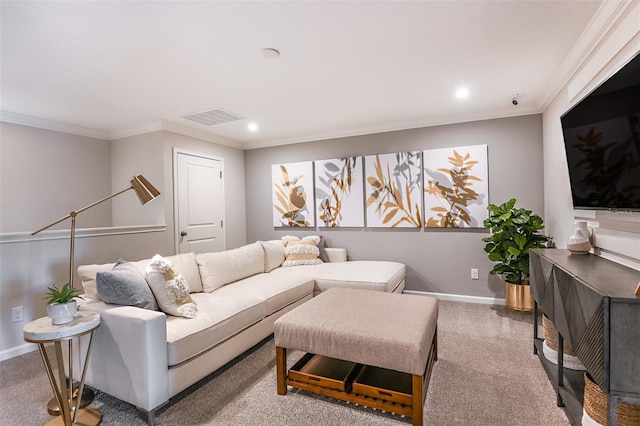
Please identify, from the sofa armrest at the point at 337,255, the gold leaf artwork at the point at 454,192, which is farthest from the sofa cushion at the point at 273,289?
the gold leaf artwork at the point at 454,192

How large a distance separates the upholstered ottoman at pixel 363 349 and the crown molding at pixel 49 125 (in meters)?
3.88

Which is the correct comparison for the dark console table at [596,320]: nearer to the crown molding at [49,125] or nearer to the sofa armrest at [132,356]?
the sofa armrest at [132,356]

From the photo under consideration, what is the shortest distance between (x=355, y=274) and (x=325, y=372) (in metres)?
1.56

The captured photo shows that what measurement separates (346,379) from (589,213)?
6.89 feet

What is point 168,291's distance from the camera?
2.23m

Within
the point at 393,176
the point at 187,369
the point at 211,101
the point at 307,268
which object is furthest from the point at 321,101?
the point at 187,369

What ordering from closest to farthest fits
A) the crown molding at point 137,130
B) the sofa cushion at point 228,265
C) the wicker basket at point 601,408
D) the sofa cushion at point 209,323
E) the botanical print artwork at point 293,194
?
1. the wicker basket at point 601,408
2. the sofa cushion at point 209,323
3. the sofa cushion at point 228,265
4. the crown molding at point 137,130
5. the botanical print artwork at point 293,194

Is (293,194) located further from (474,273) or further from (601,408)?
(601,408)

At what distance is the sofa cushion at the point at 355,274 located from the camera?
10.8ft

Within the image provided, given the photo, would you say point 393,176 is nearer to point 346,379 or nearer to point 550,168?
point 550,168

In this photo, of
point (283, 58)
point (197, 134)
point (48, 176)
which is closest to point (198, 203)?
point (197, 134)

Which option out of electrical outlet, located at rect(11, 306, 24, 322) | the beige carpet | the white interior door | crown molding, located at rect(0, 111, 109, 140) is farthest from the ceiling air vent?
the beige carpet

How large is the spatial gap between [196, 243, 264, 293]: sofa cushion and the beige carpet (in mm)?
781

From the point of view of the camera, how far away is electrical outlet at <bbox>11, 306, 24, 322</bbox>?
2.76 m
